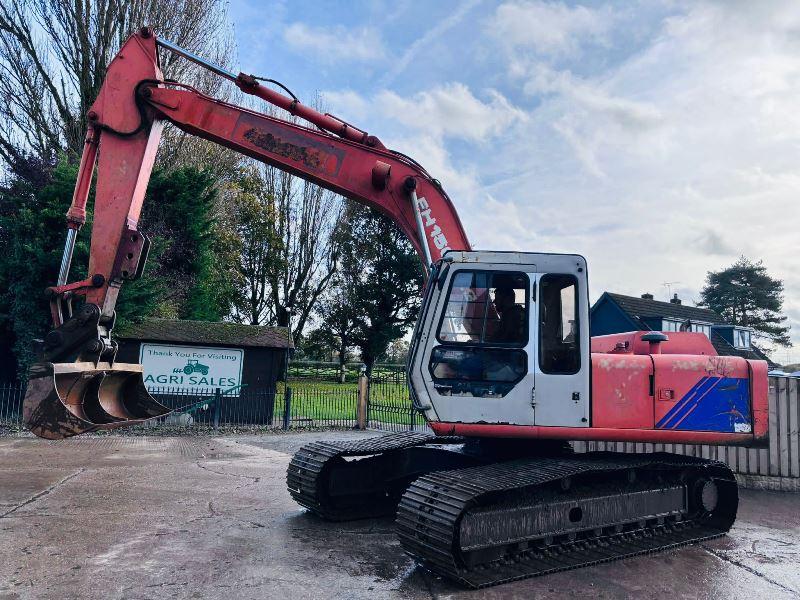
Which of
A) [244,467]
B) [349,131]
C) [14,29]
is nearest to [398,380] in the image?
[244,467]

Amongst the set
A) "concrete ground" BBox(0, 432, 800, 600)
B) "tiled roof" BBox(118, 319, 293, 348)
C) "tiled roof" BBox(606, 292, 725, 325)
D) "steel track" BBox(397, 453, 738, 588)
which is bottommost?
"concrete ground" BBox(0, 432, 800, 600)

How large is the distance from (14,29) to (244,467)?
16.6 m

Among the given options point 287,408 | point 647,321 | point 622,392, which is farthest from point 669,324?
point 622,392

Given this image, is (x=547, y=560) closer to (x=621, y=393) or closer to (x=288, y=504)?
(x=621, y=393)

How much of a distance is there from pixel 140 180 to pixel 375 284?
29.7 metres

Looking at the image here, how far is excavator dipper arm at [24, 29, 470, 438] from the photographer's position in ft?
18.2

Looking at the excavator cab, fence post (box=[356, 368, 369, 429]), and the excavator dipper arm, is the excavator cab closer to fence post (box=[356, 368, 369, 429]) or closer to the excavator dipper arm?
the excavator dipper arm

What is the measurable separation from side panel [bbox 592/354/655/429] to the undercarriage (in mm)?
416

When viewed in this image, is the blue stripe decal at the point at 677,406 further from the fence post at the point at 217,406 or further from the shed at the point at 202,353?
the shed at the point at 202,353

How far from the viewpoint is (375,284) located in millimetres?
35750

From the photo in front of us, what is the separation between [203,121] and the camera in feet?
21.4

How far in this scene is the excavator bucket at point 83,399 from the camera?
16.0 ft

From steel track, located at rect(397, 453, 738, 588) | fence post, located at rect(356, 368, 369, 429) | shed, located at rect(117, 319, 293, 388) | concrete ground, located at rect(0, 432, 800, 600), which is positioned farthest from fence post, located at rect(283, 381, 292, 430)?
steel track, located at rect(397, 453, 738, 588)

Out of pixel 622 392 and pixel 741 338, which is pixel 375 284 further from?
pixel 622 392
